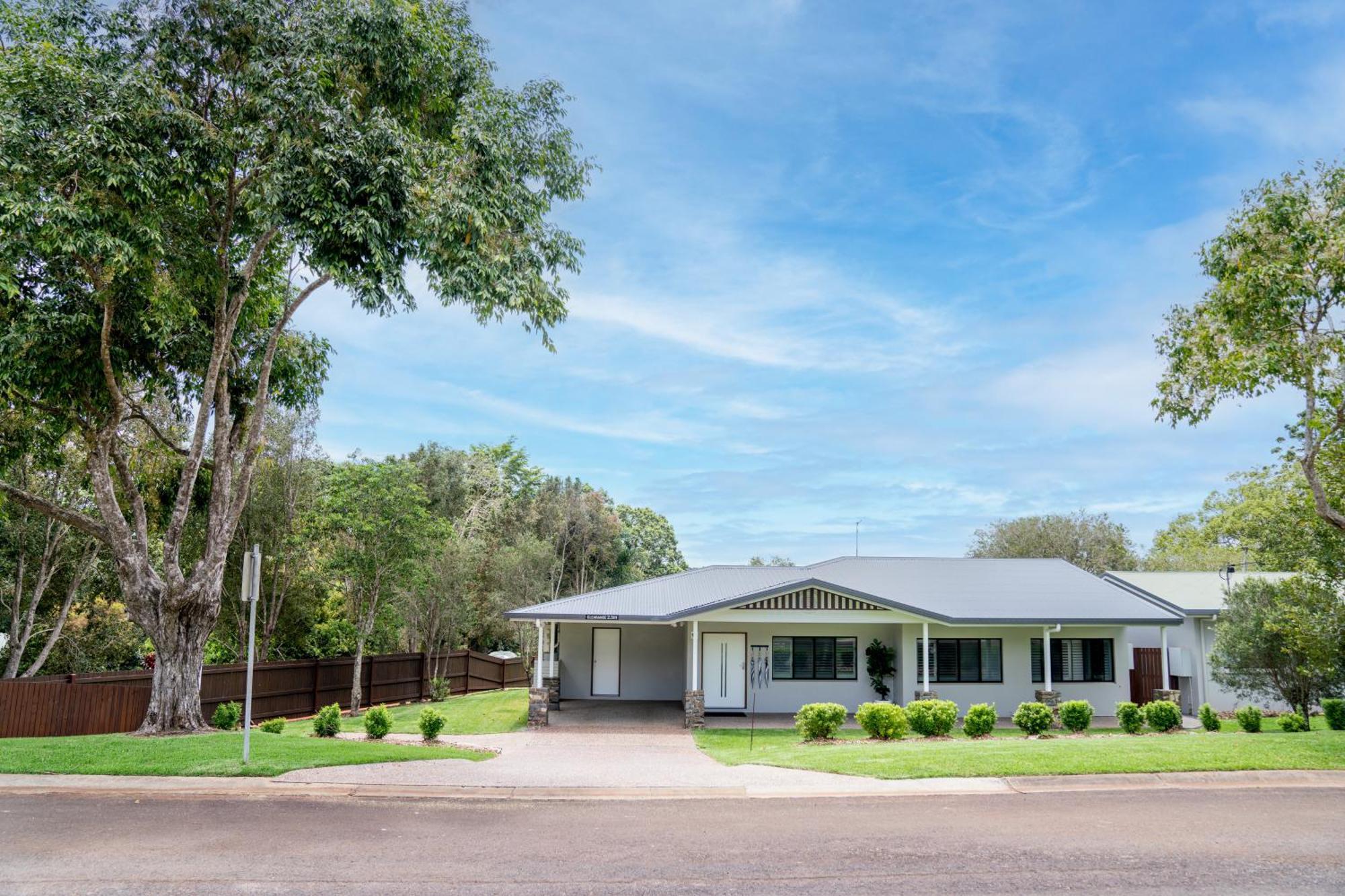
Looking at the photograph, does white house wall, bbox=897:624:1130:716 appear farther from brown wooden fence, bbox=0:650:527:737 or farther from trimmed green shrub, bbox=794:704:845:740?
brown wooden fence, bbox=0:650:527:737

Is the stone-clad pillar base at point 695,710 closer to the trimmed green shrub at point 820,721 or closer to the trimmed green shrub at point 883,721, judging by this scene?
the trimmed green shrub at point 820,721

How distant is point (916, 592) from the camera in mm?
24109

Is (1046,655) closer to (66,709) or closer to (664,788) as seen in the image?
(664,788)

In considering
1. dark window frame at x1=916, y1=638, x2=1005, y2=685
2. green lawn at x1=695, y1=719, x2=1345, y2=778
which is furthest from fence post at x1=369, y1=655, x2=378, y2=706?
dark window frame at x1=916, y1=638, x2=1005, y2=685

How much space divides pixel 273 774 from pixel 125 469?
718 centimetres

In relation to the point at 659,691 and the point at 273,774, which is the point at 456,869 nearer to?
the point at 273,774

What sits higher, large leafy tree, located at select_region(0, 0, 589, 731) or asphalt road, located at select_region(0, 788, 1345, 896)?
large leafy tree, located at select_region(0, 0, 589, 731)

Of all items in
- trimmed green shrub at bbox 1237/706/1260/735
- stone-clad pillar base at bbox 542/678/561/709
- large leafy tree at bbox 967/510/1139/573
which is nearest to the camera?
trimmed green shrub at bbox 1237/706/1260/735

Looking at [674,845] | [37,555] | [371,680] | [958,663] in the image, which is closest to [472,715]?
[371,680]

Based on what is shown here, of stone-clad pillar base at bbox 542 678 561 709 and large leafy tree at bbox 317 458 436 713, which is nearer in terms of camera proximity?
stone-clad pillar base at bbox 542 678 561 709

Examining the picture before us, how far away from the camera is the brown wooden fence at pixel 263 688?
50.8 feet

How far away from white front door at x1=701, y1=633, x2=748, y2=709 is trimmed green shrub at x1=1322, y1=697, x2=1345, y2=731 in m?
12.2

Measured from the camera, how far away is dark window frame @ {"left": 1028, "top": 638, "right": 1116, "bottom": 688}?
23328 millimetres

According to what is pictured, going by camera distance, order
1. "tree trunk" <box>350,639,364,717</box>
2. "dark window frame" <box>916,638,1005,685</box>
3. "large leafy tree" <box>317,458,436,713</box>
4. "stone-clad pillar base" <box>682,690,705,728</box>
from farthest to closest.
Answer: "large leafy tree" <box>317,458,436,713</box> → "tree trunk" <box>350,639,364,717</box> → "dark window frame" <box>916,638,1005,685</box> → "stone-clad pillar base" <box>682,690,705,728</box>
